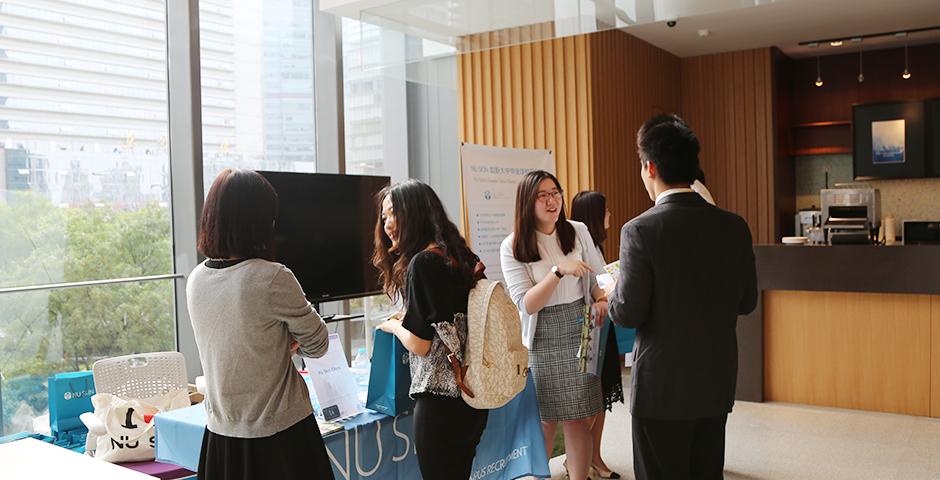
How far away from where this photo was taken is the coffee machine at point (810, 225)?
7.48 meters

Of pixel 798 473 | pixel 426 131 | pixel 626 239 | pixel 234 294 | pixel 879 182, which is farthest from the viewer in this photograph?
pixel 879 182

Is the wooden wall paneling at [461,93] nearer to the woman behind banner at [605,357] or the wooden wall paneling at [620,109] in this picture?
the wooden wall paneling at [620,109]

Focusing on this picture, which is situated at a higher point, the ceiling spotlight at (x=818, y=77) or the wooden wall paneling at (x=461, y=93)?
the ceiling spotlight at (x=818, y=77)

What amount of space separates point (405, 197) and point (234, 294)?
71 centimetres

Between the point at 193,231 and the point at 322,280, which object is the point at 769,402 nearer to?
the point at 322,280

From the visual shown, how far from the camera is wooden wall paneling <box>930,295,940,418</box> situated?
5.32 meters

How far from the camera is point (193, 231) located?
4.53 m

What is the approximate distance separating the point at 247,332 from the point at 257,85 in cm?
329

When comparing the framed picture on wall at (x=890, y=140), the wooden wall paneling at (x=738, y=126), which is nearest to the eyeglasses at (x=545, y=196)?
the wooden wall paneling at (x=738, y=126)

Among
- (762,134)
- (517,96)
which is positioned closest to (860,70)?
(762,134)

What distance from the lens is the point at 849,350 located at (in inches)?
220

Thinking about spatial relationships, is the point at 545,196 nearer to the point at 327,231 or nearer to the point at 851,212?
the point at 327,231

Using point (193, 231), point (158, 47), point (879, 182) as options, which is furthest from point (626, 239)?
point (879, 182)

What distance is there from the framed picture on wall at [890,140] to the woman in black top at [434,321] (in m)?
6.94
